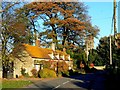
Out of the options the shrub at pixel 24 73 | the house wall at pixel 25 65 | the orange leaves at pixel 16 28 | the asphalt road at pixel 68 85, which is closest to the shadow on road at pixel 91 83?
the asphalt road at pixel 68 85

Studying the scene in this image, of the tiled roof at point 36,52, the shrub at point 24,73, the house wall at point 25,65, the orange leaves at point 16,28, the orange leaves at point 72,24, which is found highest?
the orange leaves at point 72,24

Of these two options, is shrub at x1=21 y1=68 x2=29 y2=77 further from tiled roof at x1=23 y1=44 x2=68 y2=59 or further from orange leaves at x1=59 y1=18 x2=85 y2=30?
orange leaves at x1=59 y1=18 x2=85 y2=30

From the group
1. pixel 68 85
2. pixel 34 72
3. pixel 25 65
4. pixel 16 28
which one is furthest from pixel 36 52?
pixel 68 85

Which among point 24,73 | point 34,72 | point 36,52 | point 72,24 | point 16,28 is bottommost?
point 24,73

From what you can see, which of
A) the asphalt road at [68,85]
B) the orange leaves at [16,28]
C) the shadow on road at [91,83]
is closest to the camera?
the asphalt road at [68,85]

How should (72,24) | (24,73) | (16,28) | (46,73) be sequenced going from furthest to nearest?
(72,24), (24,73), (46,73), (16,28)

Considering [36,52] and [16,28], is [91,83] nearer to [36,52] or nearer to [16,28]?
[16,28]

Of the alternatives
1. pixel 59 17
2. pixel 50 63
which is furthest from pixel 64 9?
pixel 50 63

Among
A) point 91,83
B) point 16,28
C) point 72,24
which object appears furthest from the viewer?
point 72,24

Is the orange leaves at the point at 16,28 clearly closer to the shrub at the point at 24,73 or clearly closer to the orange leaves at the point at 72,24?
the shrub at the point at 24,73

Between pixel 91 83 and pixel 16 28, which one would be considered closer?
pixel 91 83

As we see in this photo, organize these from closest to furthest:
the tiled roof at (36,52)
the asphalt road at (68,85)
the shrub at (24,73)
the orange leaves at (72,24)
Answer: the asphalt road at (68,85), the shrub at (24,73), the tiled roof at (36,52), the orange leaves at (72,24)

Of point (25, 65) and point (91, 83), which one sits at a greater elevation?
point (25, 65)

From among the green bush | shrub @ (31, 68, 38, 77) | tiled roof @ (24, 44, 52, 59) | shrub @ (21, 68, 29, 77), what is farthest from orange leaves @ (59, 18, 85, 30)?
shrub @ (21, 68, 29, 77)
